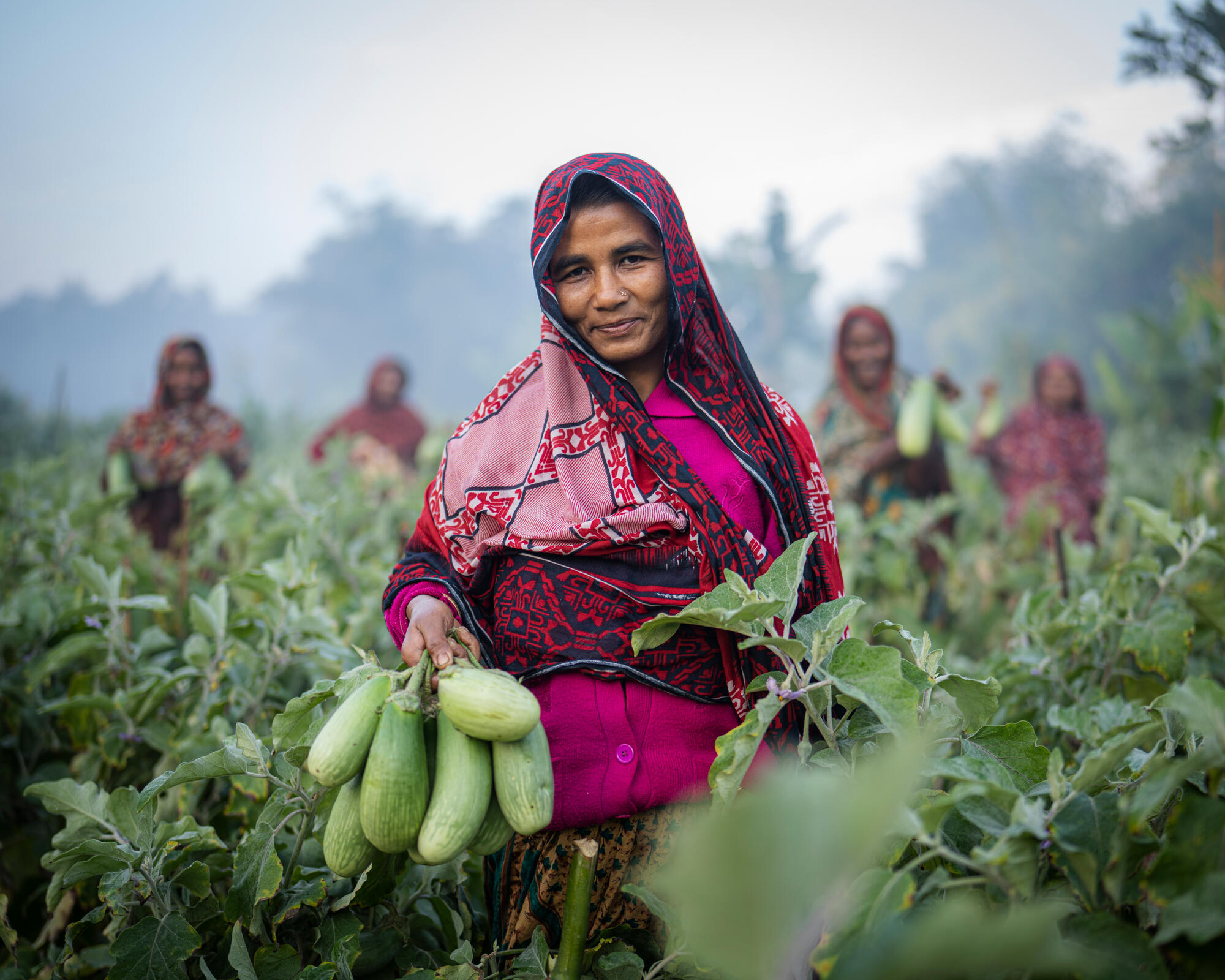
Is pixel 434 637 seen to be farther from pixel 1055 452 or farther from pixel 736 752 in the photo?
pixel 1055 452

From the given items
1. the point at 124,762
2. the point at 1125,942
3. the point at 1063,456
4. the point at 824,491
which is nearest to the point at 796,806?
the point at 1125,942

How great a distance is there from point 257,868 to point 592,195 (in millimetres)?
1158

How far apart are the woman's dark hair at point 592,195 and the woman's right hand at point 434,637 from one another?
664 millimetres

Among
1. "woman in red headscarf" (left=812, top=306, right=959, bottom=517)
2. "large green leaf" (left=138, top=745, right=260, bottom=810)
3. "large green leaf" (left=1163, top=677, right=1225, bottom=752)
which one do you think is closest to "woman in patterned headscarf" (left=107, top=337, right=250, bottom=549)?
"woman in red headscarf" (left=812, top=306, right=959, bottom=517)

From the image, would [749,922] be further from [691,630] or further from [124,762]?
[124,762]

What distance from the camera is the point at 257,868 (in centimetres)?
127

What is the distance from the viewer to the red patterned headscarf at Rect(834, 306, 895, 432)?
4.71 m

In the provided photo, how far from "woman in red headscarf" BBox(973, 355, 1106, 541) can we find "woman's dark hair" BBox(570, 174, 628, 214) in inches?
194

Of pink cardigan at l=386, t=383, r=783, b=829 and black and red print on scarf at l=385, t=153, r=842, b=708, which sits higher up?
black and red print on scarf at l=385, t=153, r=842, b=708

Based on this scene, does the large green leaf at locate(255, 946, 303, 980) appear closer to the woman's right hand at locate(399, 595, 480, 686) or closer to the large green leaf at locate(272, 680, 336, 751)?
the large green leaf at locate(272, 680, 336, 751)

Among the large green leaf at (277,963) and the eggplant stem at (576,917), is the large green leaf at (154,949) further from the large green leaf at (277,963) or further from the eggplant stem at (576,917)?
the eggplant stem at (576,917)

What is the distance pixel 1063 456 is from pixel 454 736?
18.9 feet

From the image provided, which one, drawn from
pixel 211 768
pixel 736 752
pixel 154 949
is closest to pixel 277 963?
pixel 154 949

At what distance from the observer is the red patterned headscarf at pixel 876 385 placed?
471cm
